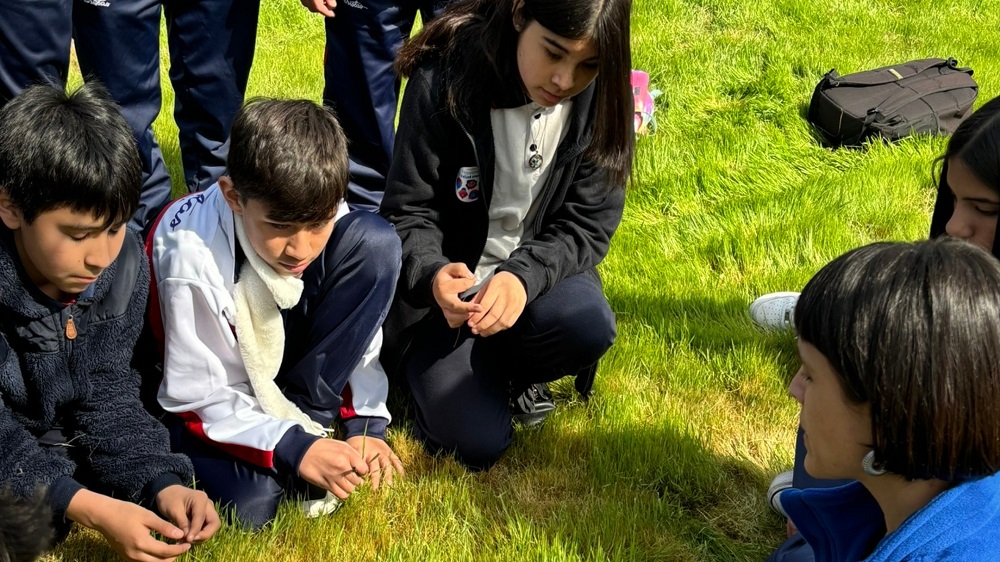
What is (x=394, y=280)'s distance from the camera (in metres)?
2.67

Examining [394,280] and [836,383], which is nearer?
[836,383]

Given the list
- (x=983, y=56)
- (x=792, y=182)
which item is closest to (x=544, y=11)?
(x=792, y=182)

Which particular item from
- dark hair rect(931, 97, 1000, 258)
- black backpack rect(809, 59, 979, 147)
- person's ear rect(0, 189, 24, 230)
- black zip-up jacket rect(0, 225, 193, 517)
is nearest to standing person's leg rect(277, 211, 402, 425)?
black zip-up jacket rect(0, 225, 193, 517)

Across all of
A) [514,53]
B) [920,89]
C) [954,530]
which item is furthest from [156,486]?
[920,89]

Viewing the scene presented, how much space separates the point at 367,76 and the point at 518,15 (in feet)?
4.43

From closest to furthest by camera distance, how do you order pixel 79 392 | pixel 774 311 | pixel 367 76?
1. pixel 79 392
2. pixel 774 311
3. pixel 367 76

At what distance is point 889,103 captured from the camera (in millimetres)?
4988

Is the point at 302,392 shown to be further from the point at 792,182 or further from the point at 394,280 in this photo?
the point at 792,182

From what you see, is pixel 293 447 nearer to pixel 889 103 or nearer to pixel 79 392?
pixel 79 392

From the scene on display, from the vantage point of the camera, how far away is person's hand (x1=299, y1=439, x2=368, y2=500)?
2.40 m

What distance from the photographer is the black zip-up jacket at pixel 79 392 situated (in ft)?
7.11

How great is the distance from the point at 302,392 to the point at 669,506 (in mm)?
1043

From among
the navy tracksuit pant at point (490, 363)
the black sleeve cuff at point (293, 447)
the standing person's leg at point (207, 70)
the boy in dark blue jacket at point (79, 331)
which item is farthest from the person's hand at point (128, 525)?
the standing person's leg at point (207, 70)

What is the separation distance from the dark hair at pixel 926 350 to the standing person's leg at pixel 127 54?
2483 millimetres
